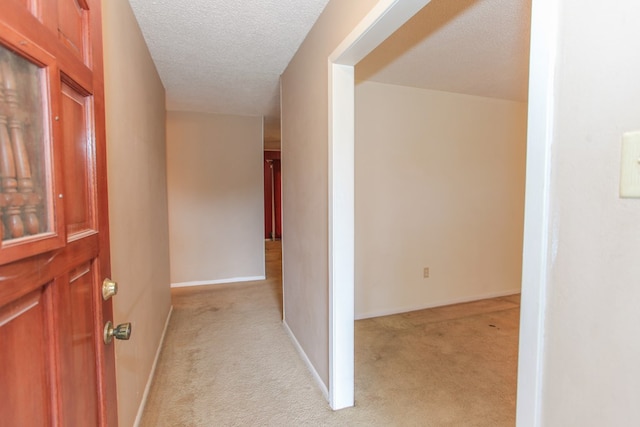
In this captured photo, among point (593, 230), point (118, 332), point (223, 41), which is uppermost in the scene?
point (223, 41)

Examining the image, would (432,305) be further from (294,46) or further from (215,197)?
(215,197)

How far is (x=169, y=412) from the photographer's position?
1756 millimetres

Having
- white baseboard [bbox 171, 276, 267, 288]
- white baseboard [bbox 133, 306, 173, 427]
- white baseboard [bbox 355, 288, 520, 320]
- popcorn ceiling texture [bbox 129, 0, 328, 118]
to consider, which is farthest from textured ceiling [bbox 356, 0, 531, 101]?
white baseboard [bbox 171, 276, 267, 288]

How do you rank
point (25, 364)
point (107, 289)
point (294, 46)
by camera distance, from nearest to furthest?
point (25, 364), point (107, 289), point (294, 46)

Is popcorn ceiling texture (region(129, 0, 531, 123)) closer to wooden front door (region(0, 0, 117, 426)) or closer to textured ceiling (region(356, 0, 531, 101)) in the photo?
textured ceiling (region(356, 0, 531, 101))

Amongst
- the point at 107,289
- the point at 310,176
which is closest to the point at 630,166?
the point at 107,289

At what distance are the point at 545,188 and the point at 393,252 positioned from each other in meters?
2.61

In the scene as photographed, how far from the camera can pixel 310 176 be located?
2107 mm

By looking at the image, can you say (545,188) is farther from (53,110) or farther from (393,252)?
(393,252)

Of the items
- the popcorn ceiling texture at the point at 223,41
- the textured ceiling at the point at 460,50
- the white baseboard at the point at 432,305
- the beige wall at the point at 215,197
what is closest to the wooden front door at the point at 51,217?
the popcorn ceiling texture at the point at 223,41

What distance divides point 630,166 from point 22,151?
108 cm

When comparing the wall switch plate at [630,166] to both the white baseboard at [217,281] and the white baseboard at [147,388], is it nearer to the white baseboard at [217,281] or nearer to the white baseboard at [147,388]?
the white baseboard at [147,388]

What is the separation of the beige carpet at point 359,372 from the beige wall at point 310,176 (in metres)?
0.27

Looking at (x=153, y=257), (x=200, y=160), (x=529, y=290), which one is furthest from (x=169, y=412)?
(x=200, y=160)
